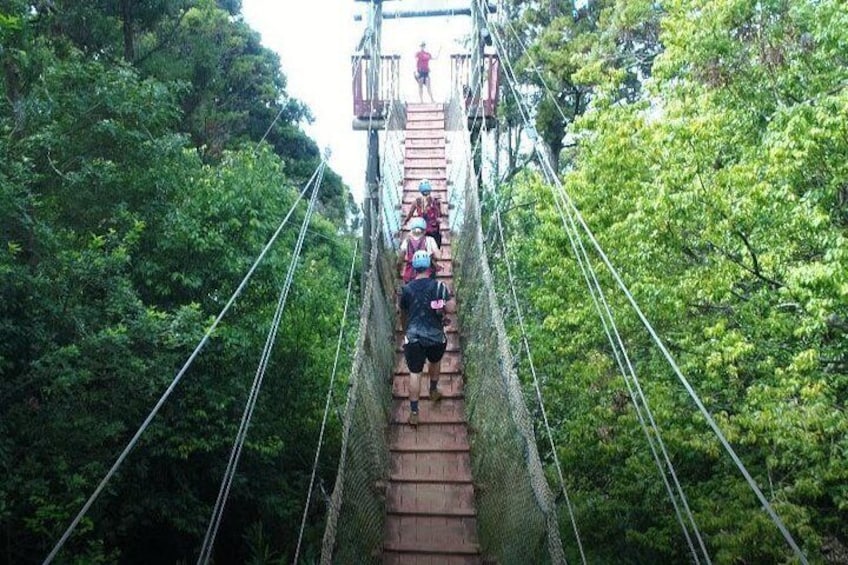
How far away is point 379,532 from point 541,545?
773 millimetres

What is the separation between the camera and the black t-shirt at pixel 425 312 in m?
3.38

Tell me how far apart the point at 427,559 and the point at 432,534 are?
4.8 inches

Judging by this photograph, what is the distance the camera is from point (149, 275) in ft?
16.5

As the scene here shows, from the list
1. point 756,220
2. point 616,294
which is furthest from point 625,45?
point 756,220

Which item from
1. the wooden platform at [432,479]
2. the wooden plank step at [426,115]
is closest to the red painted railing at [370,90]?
the wooden plank step at [426,115]

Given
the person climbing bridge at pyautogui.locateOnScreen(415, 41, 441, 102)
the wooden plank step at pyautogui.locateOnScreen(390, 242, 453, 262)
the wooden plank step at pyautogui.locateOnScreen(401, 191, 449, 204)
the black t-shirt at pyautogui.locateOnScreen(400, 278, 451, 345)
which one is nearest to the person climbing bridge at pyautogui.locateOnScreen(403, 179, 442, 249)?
the wooden plank step at pyautogui.locateOnScreen(390, 242, 453, 262)

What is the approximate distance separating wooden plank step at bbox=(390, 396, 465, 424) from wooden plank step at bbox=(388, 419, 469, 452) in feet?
0.10

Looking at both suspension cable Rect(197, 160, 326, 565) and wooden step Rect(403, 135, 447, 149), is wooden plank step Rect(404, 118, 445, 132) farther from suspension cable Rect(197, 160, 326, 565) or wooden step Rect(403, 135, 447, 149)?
suspension cable Rect(197, 160, 326, 565)

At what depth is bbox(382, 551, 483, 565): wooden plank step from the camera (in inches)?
108

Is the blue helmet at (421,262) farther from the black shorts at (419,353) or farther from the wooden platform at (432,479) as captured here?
the wooden platform at (432,479)

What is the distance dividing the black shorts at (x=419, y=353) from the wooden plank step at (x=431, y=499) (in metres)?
0.58

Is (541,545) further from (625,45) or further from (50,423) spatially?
(625,45)

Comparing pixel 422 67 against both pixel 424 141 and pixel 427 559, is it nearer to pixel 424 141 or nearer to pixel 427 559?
pixel 424 141

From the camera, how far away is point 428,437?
3.40 m
